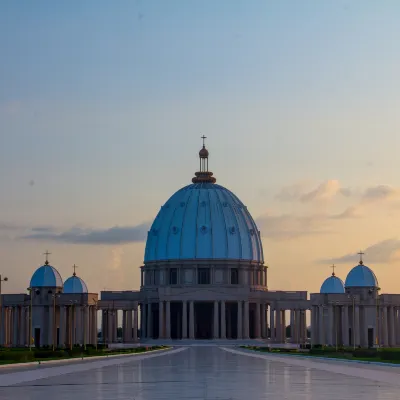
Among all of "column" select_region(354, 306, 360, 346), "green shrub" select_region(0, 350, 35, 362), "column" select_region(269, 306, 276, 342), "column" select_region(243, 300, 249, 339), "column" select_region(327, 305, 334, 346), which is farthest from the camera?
"column" select_region(269, 306, 276, 342)

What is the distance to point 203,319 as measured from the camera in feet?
569

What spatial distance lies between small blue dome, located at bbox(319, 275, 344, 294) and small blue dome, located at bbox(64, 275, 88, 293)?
33.3 m

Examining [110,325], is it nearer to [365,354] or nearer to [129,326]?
[129,326]

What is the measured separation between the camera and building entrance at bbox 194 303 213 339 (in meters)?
171

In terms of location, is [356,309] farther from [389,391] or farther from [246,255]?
[389,391]

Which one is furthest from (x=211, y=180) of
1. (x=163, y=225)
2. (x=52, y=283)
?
(x=52, y=283)

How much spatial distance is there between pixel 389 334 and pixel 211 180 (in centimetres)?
4487

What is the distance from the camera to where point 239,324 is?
163m

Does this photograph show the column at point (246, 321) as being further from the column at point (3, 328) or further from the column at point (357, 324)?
the column at point (3, 328)

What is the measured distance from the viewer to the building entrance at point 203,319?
171m

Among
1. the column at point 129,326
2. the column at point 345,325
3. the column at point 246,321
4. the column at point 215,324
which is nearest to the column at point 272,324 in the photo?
the column at point 246,321

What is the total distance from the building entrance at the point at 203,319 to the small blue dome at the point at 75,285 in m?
21.5

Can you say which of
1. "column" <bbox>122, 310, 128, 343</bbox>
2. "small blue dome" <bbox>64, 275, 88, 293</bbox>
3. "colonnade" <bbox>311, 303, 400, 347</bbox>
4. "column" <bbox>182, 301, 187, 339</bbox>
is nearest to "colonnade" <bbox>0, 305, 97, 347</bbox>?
"small blue dome" <bbox>64, 275, 88, 293</bbox>

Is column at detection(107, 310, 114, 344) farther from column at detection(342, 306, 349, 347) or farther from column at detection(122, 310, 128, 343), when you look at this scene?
column at detection(342, 306, 349, 347)
